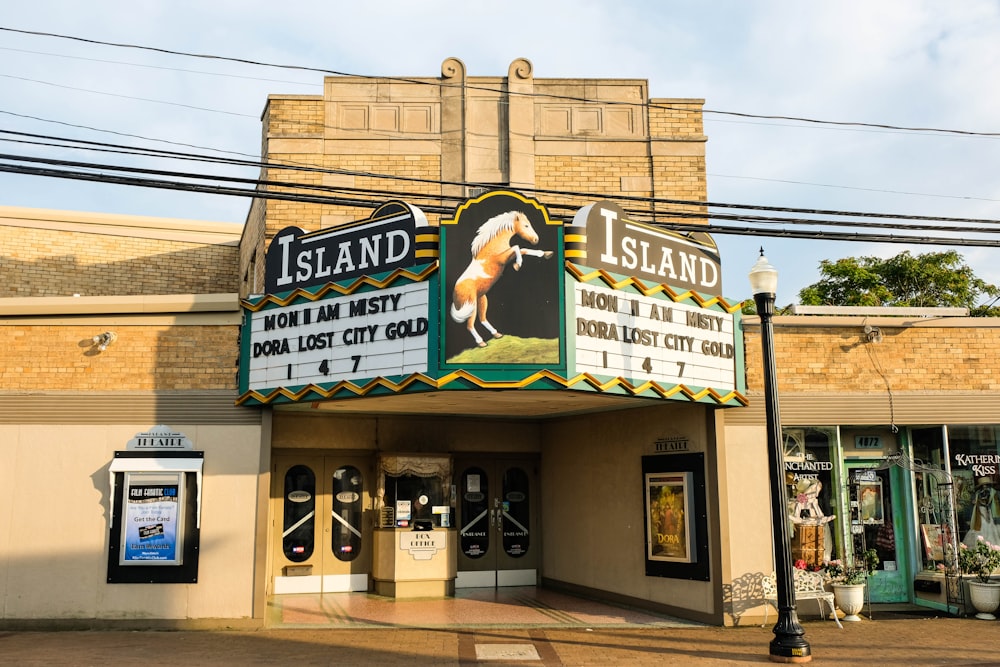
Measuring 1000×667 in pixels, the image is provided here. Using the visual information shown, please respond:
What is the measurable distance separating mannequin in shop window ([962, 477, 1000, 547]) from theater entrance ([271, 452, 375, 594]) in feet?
36.0

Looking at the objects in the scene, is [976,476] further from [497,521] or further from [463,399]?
[463,399]

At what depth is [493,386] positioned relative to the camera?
38.7 ft

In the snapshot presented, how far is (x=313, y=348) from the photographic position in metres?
13.3

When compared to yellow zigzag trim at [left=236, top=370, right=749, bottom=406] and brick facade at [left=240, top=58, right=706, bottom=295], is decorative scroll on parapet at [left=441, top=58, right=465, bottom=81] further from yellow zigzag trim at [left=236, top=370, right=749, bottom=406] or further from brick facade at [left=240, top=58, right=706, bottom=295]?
yellow zigzag trim at [left=236, top=370, right=749, bottom=406]

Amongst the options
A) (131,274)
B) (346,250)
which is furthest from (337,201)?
(131,274)

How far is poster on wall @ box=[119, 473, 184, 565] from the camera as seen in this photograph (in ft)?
44.7

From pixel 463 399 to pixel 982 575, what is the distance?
29.8 feet

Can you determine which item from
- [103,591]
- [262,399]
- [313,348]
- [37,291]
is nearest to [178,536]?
[103,591]

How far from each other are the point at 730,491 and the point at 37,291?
1771 centimetres

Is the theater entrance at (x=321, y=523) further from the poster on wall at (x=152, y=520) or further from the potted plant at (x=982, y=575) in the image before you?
the potted plant at (x=982, y=575)

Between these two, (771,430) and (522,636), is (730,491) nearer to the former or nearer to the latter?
(771,430)

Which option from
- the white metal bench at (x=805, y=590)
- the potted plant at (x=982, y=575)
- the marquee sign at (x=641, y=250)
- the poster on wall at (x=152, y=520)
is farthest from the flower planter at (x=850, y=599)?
the poster on wall at (x=152, y=520)

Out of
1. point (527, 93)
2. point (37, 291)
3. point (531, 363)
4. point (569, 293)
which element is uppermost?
point (527, 93)

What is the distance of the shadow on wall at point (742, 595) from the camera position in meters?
14.0
